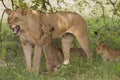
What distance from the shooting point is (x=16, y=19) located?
24.9ft

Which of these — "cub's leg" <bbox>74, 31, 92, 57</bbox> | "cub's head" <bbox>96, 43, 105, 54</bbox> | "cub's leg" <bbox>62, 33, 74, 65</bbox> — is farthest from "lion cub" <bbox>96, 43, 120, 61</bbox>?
"cub's leg" <bbox>62, 33, 74, 65</bbox>

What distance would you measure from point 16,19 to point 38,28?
0.46 metres

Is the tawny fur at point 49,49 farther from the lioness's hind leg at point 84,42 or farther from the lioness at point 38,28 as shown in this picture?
the lioness's hind leg at point 84,42

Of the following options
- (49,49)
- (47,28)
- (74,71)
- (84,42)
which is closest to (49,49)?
(49,49)

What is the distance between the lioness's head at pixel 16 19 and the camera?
7.52m

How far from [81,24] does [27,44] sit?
4.06 ft

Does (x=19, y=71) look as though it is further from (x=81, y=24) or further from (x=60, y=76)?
(x=81, y=24)

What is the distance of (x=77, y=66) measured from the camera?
785 cm

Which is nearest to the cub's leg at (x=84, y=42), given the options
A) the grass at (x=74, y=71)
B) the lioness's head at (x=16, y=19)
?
the grass at (x=74, y=71)

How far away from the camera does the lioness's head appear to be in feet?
24.7

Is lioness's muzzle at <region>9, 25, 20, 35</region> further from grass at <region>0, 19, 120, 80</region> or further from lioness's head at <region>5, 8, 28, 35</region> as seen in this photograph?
grass at <region>0, 19, 120, 80</region>

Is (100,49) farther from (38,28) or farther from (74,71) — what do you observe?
(38,28)

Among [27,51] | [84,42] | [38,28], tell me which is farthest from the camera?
[84,42]

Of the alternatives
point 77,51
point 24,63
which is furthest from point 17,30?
point 77,51
